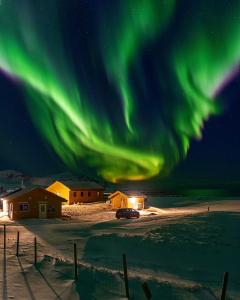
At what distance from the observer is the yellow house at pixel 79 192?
263ft

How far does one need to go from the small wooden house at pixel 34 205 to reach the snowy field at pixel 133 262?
49.1 feet

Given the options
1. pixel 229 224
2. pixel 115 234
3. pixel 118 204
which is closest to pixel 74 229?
pixel 115 234

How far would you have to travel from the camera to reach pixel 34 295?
15.1 meters

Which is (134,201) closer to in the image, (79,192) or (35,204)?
(79,192)

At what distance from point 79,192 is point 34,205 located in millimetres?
28293

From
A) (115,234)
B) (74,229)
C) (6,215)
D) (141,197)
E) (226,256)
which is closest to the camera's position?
(226,256)

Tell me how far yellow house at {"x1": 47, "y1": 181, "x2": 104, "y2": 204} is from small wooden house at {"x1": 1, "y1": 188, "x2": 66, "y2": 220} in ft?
83.2

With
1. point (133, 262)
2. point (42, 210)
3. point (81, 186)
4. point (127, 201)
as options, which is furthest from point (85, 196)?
point (133, 262)

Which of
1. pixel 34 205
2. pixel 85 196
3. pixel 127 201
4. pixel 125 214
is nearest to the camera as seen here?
pixel 125 214

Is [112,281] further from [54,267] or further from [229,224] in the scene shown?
[229,224]

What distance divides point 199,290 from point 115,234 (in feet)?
52.0

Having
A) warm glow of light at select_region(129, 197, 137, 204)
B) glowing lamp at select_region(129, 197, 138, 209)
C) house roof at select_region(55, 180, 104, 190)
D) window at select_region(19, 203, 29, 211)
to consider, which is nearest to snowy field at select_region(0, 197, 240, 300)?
window at select_region(19, 203, 29, 211)

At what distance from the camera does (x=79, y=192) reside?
80750 millimetres

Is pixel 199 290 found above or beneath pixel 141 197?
beneath
